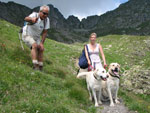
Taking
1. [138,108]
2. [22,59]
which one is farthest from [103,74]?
[22,59]

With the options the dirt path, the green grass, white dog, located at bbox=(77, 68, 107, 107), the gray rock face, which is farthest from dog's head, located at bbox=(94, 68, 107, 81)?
the gray rock face

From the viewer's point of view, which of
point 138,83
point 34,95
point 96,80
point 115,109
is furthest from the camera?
point 138,83

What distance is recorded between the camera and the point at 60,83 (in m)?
8.09

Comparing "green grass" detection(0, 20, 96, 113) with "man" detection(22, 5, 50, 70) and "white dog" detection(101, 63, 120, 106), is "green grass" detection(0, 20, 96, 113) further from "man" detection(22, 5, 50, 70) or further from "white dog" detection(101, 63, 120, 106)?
"white dog" detection(101, 63, 120, 106)

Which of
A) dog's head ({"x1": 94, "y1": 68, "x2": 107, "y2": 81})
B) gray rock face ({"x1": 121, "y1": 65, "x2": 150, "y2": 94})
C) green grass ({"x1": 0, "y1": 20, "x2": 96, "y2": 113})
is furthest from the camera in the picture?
gray rock face ({"x1": 121, "y1": 65, "x2": 150, "y2": 94})

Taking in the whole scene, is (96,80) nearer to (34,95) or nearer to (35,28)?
(34,95)

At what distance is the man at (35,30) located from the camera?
769cm

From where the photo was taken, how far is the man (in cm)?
769

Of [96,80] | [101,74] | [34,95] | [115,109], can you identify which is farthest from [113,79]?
[34,95]

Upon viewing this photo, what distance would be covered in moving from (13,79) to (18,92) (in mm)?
826

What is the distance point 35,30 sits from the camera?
8.23m

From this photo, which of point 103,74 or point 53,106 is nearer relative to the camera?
point 53,106

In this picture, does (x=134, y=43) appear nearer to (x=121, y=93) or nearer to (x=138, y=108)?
(x=121, y=93)

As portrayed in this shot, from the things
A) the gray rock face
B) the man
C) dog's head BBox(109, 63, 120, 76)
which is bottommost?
the gray rock face
